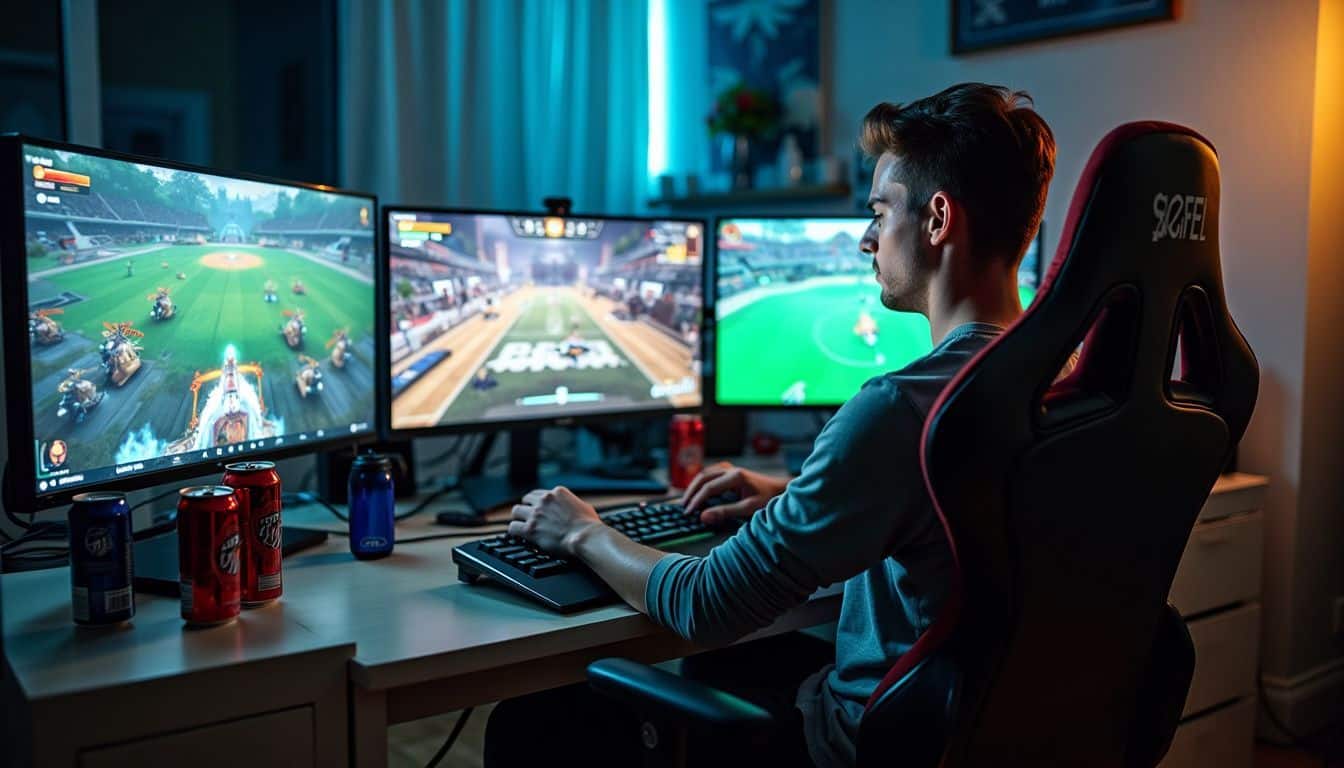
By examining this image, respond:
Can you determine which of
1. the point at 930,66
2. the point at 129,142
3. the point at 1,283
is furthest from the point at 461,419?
the point at 930,66

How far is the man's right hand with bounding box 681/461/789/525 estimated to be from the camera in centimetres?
168

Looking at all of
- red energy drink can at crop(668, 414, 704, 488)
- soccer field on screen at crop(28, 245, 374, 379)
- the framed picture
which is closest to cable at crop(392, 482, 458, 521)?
soccer field on screen at crop(28, 245, 374, 379)

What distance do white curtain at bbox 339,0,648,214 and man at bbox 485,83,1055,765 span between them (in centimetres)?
164

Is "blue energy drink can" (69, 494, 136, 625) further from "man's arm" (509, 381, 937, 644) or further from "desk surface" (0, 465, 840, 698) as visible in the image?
"man's arm" (509, 381, 937, 644)

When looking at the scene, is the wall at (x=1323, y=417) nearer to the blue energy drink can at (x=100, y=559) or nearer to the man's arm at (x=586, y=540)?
the man's arm at (x=586, y=540)

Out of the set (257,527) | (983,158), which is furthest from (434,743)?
(983,158)

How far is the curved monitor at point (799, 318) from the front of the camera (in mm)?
2244

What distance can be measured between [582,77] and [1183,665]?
244 cm

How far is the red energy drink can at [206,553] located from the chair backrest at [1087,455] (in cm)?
72

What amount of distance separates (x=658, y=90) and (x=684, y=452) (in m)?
1.65

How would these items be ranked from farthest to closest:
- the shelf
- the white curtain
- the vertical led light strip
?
1. the vertical led light strip
2. the shelf
3. the white curtain

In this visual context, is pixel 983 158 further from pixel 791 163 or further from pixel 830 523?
pixel 791 163

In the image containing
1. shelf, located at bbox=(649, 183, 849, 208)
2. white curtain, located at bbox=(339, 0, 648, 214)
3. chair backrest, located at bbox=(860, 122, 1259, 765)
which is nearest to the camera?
chair backrest, located at bbox=(860, 122, 1259, 765)

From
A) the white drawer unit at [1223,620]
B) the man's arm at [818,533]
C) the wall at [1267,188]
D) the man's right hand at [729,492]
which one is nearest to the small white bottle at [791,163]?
the wall at [1267,188]
